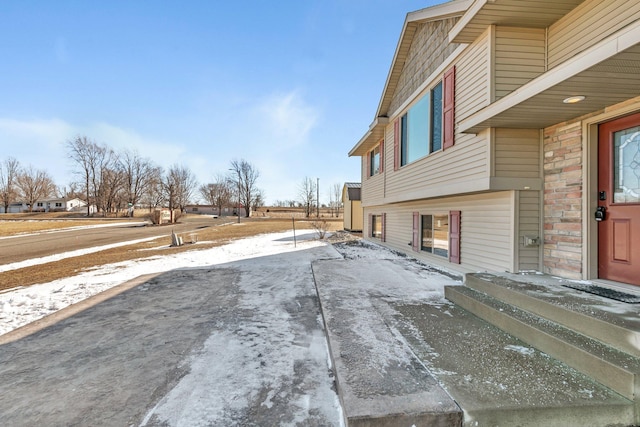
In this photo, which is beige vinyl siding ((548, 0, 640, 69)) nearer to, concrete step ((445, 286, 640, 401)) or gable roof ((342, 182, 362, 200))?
concrete step ((445, 286, 640, 401))

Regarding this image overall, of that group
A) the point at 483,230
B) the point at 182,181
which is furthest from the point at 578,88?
the point at 182,181

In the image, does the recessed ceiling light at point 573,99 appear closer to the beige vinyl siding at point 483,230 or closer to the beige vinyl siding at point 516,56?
the beige vinyl siding at point 516,56

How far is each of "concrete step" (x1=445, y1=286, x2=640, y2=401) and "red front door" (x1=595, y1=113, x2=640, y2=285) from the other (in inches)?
62.2

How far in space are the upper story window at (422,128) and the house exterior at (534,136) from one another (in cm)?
5

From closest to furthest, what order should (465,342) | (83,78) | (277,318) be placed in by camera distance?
(465,342)
(277,318)
(83,78)

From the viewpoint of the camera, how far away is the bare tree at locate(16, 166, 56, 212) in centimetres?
5931

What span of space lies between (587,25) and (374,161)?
28.0ft

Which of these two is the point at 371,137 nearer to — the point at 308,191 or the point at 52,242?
the point at 52,242

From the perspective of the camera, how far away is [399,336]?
Answer: 2861mm

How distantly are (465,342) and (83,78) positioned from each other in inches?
692

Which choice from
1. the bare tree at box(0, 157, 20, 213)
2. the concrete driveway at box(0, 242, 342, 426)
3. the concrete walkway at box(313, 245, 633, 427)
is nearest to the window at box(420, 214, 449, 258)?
the concrete walkway at box(313, 245, 633, 427)

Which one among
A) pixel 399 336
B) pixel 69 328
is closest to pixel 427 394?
pixel 399 336

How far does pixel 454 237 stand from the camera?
243 inches

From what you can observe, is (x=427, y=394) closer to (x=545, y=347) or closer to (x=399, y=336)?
(x=399, y=336)
